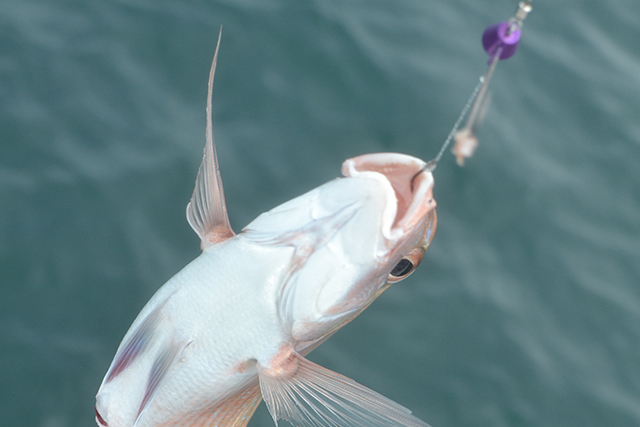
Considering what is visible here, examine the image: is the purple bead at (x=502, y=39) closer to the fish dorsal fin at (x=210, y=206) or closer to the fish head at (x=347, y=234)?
the fish head at (x=347, y=234)

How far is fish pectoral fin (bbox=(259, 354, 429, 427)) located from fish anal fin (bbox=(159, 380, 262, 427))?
0.35m

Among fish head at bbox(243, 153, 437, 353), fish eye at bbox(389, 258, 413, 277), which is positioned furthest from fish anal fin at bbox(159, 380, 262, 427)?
fish eye at bbox(389, 258, 413, 277)

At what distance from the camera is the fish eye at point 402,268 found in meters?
3.04

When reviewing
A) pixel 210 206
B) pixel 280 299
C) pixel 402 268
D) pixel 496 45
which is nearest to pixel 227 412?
pixel 280 299

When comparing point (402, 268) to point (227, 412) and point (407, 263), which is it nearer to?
point (407, 263)

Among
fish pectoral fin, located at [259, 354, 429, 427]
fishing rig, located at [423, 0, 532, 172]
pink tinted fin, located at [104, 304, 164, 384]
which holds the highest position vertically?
fishing rig, located at [423, 0, 532, 172]

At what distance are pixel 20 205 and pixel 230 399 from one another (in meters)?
2.39

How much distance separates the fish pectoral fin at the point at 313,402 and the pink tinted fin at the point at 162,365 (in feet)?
1.43

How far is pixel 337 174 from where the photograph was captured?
5.36 m

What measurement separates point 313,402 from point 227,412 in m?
0.74

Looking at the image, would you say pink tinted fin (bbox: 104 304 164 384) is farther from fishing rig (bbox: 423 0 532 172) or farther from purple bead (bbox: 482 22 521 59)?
purple bead (bbox: 482 22 521 59)

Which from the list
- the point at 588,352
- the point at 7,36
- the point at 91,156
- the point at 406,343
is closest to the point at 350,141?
the point at 406,343

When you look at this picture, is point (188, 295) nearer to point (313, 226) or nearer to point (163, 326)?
point (163, 326)

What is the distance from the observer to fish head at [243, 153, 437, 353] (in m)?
2.71
